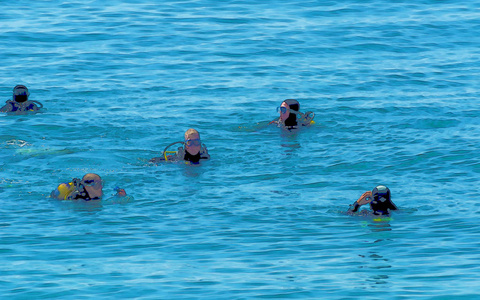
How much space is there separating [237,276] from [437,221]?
167 inches

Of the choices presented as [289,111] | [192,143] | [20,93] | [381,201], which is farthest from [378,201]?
[20,93]

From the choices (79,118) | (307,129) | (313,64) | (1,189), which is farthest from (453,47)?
(1,189)

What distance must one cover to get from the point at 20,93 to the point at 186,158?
19.7ft

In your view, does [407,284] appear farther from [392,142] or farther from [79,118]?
[79,118]

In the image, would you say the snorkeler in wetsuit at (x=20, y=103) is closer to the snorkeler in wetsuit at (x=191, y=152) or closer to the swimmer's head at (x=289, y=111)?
the snorkeler in wetsuit at (x=191, y=152)

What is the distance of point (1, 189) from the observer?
17.0 m

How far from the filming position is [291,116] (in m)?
21.3

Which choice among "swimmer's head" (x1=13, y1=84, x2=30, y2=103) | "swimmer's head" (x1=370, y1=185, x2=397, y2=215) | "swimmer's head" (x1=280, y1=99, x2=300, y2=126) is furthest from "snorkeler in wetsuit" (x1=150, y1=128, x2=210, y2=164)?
"swimmer's head" (x1=13, y1=84, x2=30, y2=103)

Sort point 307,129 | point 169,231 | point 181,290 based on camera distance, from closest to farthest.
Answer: point 181,290 < point 169,231 < point 307,129

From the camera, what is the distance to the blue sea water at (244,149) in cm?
1274

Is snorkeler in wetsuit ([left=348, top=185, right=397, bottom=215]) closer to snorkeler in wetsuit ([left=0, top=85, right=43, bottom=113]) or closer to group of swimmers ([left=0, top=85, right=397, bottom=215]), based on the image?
group of swimmers ([left=0, top=85, right=397, bottom=215])

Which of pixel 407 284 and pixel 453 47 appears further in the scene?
pixel 453 47

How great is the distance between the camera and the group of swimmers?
1513 centimetres

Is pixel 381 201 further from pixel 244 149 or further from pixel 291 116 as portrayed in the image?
pixel 291 116
